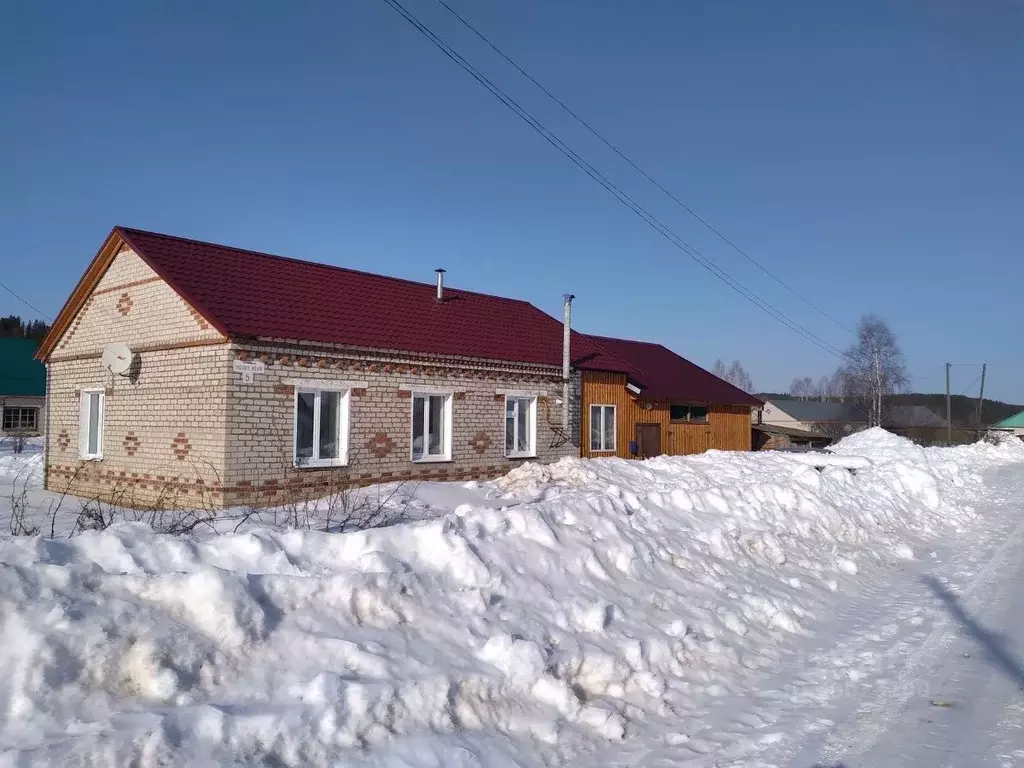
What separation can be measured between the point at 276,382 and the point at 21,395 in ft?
117

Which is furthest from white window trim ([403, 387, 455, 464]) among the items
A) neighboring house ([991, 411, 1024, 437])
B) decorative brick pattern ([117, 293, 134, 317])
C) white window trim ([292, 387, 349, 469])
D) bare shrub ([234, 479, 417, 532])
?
neighboring house ([991, 411, 1024, 437])

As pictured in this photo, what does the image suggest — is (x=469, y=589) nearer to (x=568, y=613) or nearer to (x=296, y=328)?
(x=568, y=613)

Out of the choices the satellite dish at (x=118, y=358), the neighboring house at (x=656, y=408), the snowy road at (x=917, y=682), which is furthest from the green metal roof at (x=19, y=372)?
the snowy road at (x=917, y=682)

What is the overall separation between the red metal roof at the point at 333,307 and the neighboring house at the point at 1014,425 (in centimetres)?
7825

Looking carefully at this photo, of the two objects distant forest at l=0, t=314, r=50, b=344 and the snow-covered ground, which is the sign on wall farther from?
distant forest at l=0, t=314, r=50, b=344

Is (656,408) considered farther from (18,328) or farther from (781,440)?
(18,328)

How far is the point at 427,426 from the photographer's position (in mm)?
16297

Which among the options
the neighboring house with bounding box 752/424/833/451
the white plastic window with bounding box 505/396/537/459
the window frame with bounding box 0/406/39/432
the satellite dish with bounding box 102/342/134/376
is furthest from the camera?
the window frame with bounding box 0/406/39/432

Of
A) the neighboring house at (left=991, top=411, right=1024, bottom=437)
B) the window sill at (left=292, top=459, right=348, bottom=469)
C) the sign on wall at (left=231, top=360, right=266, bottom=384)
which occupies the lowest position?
the window sill at (left=292, top=459, right=348, bottom=469)

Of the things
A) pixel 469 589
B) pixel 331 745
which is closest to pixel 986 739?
pixel 469 589

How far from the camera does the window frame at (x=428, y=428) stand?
51.9 ft

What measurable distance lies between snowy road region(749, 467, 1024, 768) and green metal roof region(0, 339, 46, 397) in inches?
1696

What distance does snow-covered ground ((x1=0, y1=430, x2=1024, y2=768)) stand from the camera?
4.13 metres

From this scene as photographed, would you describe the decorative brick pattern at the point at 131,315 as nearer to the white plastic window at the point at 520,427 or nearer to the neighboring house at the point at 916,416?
the white plastic window at the point at 520,427
